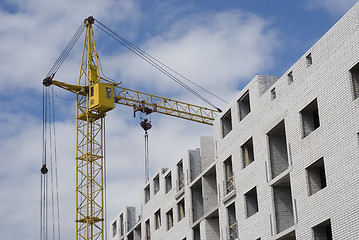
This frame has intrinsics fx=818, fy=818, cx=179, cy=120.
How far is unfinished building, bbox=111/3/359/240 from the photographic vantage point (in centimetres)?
3856

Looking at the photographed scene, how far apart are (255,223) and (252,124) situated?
5935mm

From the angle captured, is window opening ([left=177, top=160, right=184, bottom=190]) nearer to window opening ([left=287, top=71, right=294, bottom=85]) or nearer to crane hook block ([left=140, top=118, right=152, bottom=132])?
window opening ([left=287, top=71, right=294, bottom=85])

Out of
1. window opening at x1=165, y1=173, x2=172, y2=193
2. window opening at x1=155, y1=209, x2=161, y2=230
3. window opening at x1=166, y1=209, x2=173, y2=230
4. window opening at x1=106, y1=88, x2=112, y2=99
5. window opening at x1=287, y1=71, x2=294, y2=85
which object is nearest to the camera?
window opening at x1=287, y1=71, x2=294, y2=85

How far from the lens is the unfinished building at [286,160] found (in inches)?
1518

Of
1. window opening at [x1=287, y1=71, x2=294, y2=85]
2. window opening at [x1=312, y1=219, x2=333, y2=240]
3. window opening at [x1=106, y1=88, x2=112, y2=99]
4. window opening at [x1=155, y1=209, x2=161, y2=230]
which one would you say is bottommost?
window opening at [x1=312, y1=219, x2=333, y2=240]

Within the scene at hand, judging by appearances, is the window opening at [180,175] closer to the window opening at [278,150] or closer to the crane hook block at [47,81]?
the window opening at [278,150]

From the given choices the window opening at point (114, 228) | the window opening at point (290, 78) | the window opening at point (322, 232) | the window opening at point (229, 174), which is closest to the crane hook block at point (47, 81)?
the window opening at point (114, 228)

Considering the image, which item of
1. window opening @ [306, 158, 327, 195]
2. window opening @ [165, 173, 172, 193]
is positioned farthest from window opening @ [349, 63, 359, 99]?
window opening @ [165, 173, 172, 193]

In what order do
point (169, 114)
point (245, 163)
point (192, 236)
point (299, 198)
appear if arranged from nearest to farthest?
point (299, 198) → point (245, 163) → point (192, 236) → point (169, 114)

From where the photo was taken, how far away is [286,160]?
151 feet

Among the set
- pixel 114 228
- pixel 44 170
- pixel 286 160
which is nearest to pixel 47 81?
pixel 44 170

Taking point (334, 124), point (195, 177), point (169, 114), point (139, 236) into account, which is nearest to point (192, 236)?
point (195, 177)

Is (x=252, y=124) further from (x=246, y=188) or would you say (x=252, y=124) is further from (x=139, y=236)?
(x=139, y=236)

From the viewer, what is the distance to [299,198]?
41906mm
